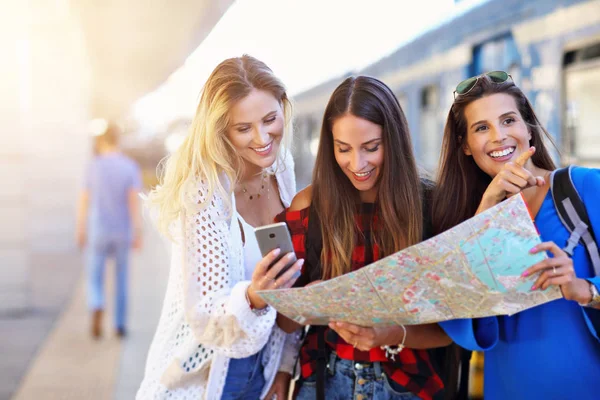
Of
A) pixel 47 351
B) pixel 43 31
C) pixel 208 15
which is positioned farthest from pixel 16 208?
pixel 208 15

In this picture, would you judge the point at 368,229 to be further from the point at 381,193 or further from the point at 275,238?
the point at 275,238

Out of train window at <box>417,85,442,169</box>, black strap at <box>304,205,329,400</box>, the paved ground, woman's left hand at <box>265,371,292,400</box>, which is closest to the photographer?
black strap at <box>304,205,329,400</box>

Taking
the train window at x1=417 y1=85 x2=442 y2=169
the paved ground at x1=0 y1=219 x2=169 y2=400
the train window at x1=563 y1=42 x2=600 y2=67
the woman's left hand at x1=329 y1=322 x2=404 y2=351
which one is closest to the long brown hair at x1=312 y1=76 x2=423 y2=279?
the woman's left hand at x1=329 y1=322 x2=404 y2=351

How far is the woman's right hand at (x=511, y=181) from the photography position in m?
1.47

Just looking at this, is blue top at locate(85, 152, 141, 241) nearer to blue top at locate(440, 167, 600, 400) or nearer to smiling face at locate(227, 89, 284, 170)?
smiling face at locate(227, 89, 284, 170)

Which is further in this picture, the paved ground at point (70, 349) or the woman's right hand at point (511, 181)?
the paved ground at point (70, 349)

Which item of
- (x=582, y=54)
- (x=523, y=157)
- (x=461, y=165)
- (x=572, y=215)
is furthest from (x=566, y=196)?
(x=582, y=54)

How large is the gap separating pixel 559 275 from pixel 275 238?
615 mm

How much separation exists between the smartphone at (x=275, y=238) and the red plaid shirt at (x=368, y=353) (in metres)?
0.23

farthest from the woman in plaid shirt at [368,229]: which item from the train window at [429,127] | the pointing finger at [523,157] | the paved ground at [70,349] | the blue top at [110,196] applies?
the train window at [429,127]

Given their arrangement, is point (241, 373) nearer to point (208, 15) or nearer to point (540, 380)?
point (540, 380)

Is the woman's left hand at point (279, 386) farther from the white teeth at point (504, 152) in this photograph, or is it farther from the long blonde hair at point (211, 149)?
the white teeth at point (504, 152)

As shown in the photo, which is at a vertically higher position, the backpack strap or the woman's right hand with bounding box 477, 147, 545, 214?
the woman's right hand with bounding box 477, 147, 545, 214

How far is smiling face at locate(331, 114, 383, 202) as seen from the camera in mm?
1725
